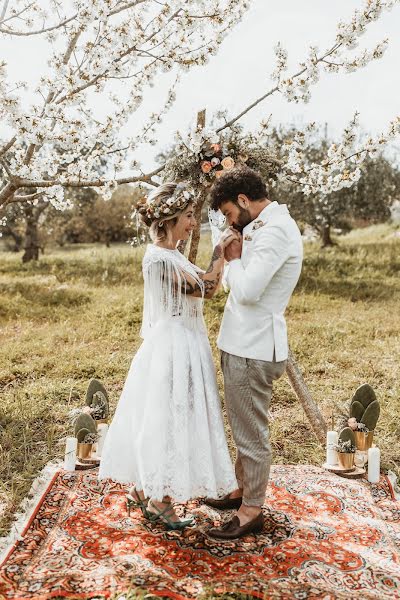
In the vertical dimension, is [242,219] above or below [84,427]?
above

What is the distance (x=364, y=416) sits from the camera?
5.02m

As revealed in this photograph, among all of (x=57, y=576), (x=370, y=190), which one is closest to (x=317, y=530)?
(x=57, y=576)

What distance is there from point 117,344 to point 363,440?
4.23 meters

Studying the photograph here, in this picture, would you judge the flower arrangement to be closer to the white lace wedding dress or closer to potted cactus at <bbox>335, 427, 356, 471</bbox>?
the white lace wedding dress

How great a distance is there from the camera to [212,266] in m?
3.76

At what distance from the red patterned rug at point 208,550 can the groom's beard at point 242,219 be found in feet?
5.92

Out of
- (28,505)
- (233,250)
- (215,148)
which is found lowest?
(28,505)

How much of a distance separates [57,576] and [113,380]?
389 centimetres

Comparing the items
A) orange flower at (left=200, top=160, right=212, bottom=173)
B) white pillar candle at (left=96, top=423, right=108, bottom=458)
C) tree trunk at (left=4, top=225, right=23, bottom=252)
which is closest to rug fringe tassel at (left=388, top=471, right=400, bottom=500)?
white pillar candle at (left=96, top=423, right=108, bottom=458)

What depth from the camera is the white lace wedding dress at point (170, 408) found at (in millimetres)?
3697

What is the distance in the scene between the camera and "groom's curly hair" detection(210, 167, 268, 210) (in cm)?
359

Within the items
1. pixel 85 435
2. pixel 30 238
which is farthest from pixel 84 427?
pixel 30 238

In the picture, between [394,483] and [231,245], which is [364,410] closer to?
[394,483]

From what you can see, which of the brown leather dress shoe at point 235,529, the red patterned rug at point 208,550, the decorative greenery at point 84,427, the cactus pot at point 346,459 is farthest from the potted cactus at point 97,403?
the cactus pot at point 346,459
